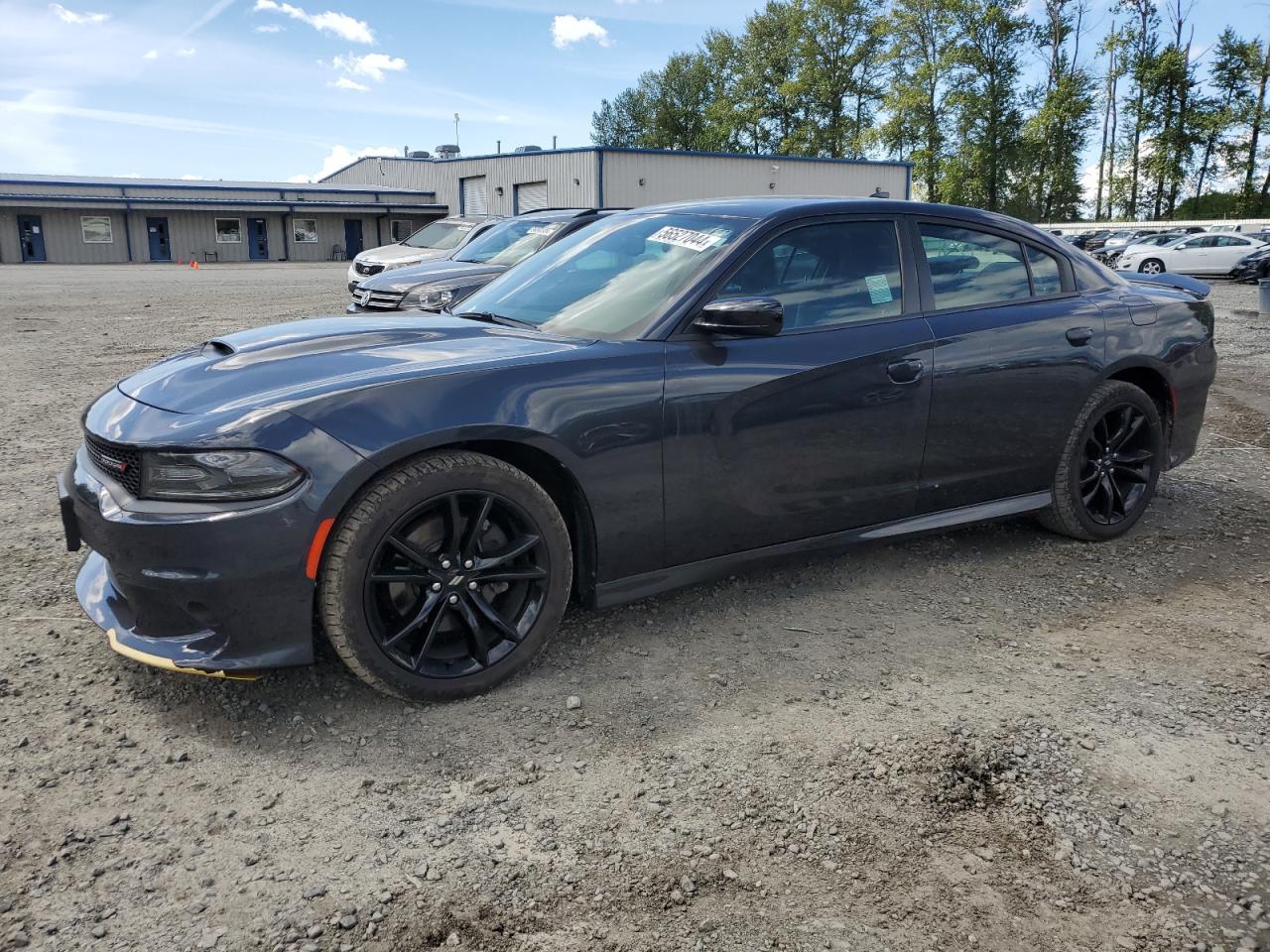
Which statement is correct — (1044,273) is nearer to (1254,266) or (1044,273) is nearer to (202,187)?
(1254,266)

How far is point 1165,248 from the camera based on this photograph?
3008cm

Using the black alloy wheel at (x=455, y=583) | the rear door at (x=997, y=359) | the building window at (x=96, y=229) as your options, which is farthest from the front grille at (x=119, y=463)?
the building window at (x=96, y=229)

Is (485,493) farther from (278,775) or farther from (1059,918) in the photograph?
(1059,918)

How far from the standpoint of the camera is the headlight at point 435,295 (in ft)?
33.8

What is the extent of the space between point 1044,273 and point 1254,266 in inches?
1136

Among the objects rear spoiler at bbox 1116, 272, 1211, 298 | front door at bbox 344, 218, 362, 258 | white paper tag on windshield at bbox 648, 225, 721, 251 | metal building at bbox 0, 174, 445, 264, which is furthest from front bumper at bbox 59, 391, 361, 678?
front door at bbox 344, 218, 362, 258

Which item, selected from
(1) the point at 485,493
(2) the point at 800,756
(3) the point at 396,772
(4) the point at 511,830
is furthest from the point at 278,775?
(2) the point at 800,756

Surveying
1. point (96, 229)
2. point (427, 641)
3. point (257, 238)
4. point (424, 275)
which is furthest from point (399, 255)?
point (96, 229)

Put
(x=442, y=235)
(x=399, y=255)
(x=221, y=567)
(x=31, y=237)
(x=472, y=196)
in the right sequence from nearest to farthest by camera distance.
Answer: (x=221, y=567)
(x=399, y=255)
(x=442, y=235)
(x=31, y=237)
(x=472, y=196)

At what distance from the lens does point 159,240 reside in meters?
45.5

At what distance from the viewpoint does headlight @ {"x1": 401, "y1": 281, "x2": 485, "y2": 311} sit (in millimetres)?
10312

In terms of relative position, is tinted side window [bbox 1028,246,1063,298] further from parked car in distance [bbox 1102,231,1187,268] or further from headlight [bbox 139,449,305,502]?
parked car in distance [bbox 1102,231,1187,268]

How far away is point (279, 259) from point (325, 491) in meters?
49.8

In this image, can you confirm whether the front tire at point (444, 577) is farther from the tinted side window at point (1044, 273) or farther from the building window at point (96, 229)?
the building window at point (96, 229)
